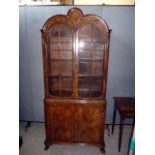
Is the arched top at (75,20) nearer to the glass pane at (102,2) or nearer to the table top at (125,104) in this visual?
the glass pane at (102,2)

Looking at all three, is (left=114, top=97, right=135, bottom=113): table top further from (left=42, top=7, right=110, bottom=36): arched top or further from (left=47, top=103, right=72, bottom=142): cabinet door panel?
(left=42, top=7, right=110, bottom=36): arched top

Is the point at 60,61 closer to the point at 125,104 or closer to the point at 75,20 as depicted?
the point at 75,20

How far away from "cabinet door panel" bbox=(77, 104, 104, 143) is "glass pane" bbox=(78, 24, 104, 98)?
0.19 metres

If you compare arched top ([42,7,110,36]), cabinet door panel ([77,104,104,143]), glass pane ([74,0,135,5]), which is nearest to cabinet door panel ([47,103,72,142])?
cabinet door panel ([77,104,104,143])

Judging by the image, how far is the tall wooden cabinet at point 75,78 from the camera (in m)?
2.33

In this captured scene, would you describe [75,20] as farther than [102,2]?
No

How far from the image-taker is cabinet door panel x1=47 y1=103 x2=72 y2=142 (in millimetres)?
2506

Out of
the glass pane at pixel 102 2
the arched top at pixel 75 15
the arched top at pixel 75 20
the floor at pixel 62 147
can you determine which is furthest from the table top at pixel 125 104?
the glass pane at pixel 102 2

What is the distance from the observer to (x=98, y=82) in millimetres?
2547

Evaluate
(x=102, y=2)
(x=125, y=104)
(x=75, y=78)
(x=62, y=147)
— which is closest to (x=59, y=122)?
(x=62, y=147)

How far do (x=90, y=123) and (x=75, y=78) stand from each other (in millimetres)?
671

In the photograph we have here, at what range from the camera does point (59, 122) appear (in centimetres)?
255
